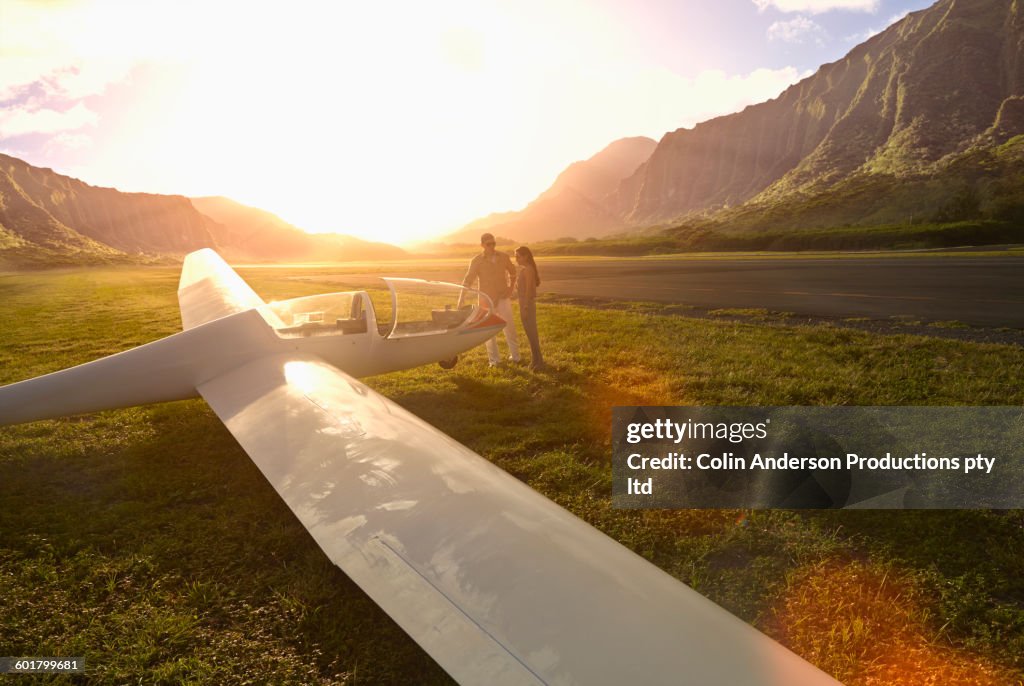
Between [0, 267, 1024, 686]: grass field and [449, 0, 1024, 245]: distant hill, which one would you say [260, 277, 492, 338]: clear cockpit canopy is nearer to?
[0, 267, 1024, 686]: grass field

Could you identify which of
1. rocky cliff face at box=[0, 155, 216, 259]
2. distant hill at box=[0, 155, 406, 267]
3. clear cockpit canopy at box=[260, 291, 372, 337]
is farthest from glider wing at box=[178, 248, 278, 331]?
rocky cliff face at box=[0, 155, 216, 259]

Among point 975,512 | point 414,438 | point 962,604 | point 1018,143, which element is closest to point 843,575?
point 962,604

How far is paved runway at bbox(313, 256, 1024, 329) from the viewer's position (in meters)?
15.3

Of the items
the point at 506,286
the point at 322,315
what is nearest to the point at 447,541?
the point at 322,315

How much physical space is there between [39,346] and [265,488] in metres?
12.0

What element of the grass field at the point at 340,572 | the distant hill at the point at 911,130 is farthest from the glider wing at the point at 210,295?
the distant hill at the point at 911,130

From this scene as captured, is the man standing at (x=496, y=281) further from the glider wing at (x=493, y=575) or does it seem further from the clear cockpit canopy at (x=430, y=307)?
the glider wing at (x=493, y=575)

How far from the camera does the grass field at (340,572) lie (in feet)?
10.3

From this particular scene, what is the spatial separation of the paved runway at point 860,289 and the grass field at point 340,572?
9119mm

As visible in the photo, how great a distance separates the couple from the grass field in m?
2.02

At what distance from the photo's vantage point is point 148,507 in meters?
4.77

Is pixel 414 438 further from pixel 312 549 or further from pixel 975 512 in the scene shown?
pixel 975 512

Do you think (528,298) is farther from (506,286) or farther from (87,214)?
(87,214)

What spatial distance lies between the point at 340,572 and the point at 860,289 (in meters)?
23.1
